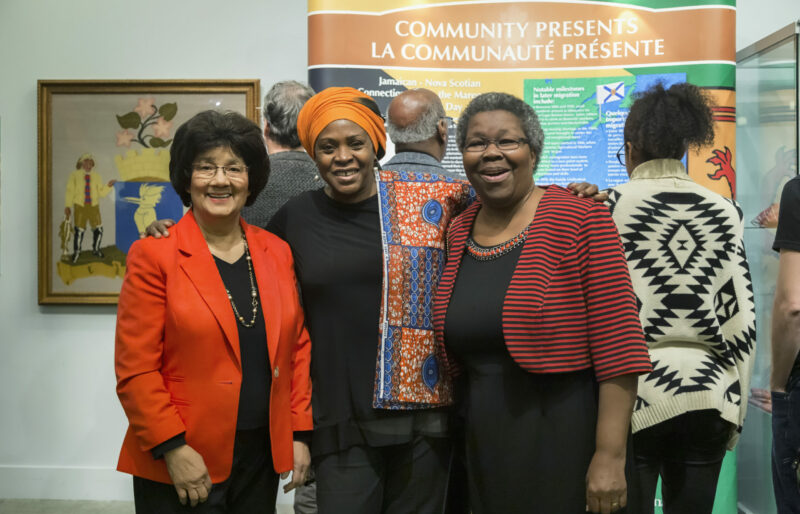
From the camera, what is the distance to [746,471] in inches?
149

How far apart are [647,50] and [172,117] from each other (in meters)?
2.54

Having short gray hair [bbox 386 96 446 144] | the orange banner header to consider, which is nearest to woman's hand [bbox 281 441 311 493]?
short gray hair [bbox 386 96 446 144]

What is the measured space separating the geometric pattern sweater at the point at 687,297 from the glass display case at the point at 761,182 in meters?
1.57

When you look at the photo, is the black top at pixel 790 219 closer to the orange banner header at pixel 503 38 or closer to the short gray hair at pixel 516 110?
the short gray hair at pixel 516 110

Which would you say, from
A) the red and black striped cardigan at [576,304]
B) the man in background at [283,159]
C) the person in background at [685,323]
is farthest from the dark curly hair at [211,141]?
the person in background at [685,323]

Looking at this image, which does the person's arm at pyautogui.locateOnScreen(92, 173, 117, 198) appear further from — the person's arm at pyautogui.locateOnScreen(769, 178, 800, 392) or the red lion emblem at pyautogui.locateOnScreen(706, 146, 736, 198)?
the person's arm at pyautogui.locateOnScreen(769, 178, 800, 392)

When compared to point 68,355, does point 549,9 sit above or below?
above

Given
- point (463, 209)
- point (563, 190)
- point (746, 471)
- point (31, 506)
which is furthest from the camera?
point (31, 506)

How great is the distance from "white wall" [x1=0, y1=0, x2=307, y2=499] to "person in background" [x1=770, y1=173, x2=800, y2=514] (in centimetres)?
281

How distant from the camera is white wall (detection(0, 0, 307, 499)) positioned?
161 inches

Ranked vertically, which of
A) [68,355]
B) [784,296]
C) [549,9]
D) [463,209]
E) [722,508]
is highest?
[549,9]

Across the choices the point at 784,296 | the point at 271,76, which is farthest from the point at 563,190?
the point at 271,76

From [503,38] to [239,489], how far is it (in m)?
2.41

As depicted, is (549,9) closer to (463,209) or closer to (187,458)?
(463,209)
